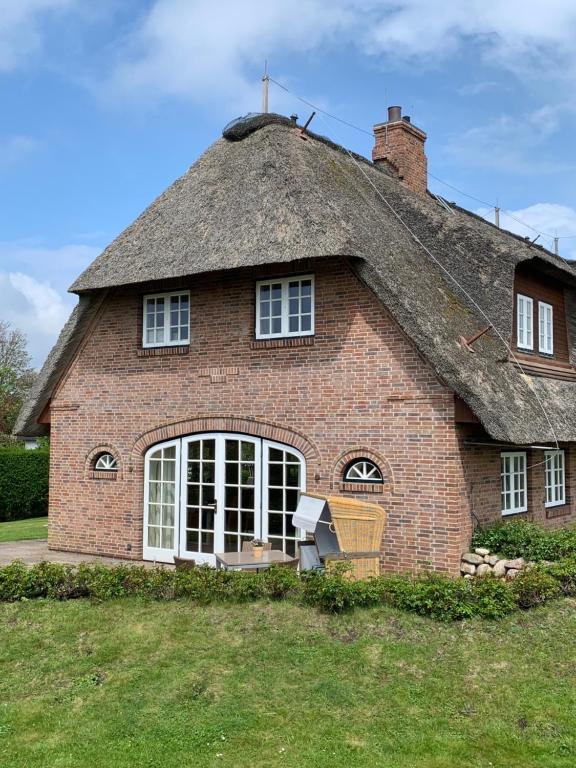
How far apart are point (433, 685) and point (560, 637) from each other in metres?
1.89

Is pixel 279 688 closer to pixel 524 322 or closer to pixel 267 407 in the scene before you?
pixel 267 407

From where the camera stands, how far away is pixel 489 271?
41.5 feet

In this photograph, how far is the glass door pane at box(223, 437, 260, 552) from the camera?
12.1 m

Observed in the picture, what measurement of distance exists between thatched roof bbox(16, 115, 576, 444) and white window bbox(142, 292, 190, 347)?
34.8 inches

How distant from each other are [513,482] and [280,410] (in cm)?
427

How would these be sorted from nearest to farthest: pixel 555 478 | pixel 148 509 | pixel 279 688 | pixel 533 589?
pixel 279 688
pixel 533 589
pixel 148 509
pixel 555 478

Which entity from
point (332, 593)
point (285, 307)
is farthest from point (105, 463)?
point (332, 593)

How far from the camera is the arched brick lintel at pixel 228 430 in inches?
460

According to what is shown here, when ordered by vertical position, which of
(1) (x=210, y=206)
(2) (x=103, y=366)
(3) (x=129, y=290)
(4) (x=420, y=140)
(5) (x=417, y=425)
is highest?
(4) (x=420, y=140)

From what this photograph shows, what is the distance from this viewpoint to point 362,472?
11.3 metres

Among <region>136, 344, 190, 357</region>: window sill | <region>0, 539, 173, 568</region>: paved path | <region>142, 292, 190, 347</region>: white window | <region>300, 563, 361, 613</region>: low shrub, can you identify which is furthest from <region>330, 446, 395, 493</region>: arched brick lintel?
<region>142, 292, 190, 347</region>: white window

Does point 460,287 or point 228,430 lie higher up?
point 460,287

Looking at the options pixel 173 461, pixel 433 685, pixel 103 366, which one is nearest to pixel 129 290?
pixel 103 366

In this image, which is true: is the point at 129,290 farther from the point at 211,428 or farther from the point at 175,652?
the point at 175,652
